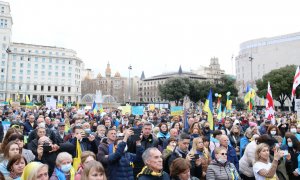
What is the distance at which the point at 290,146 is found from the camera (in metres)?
6.84

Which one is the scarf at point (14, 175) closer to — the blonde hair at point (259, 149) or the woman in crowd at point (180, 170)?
the woman in crowd at point (180, 170)

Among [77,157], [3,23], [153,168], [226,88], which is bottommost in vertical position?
[77,157]

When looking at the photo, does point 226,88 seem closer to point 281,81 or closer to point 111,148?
point 281,81

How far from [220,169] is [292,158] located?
2649mm

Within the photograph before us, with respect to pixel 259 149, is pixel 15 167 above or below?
below

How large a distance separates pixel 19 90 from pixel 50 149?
10496cm

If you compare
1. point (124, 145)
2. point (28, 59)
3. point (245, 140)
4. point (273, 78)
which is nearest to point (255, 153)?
point (124, 145)

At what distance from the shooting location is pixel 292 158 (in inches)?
261

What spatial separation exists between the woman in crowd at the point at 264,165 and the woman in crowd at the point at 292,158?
1.41 m

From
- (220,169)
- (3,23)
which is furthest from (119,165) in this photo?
(3,23)

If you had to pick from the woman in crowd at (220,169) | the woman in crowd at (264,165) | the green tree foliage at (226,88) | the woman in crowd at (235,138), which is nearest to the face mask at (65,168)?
the woman in crowd at (220,169)

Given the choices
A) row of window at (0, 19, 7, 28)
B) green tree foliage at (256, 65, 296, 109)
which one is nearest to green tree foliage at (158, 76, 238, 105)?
green tree foliage at (256, 65, 296, 109)

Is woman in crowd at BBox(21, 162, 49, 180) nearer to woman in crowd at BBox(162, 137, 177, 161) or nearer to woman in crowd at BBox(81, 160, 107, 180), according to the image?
woman in crowd at BBox(81, 160, 107, 180)

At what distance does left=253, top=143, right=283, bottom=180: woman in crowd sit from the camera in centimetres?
497
